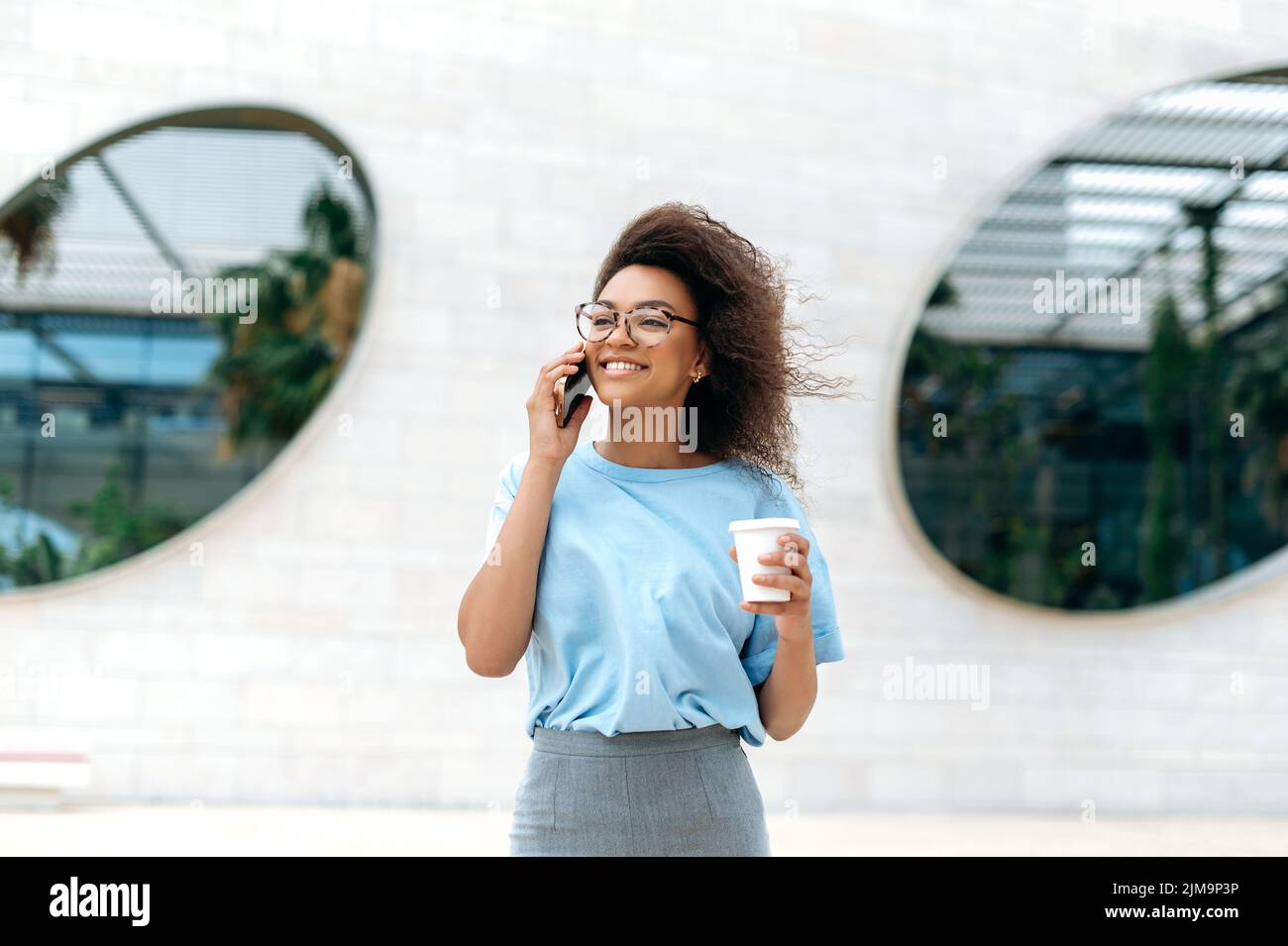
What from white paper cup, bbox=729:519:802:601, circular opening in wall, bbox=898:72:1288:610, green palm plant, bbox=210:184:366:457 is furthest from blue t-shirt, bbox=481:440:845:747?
circular opening in wall, bbox=898:72:1288:610

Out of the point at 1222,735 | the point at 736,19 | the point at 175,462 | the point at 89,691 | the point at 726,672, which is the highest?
the point at 736,19

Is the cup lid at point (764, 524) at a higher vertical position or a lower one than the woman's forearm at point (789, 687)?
higher

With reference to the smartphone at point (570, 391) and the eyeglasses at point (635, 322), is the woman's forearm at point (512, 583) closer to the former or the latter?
the smartphone at point (570, 391)

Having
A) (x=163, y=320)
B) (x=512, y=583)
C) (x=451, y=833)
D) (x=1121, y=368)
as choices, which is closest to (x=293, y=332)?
(x=163, y=320)

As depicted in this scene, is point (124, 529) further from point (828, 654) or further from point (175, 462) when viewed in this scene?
point (828, 654)

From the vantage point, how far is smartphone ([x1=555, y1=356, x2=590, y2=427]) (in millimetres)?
1600

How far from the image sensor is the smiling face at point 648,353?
1.61m

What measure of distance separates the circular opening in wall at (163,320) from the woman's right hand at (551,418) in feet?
16.2

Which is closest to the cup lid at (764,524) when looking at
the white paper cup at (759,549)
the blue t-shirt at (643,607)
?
the white paper cup at (759,549)

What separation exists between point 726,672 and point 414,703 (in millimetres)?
4900

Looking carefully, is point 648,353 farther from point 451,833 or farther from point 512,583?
point 451,833

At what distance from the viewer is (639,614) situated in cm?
150

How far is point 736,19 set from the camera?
271 inches
